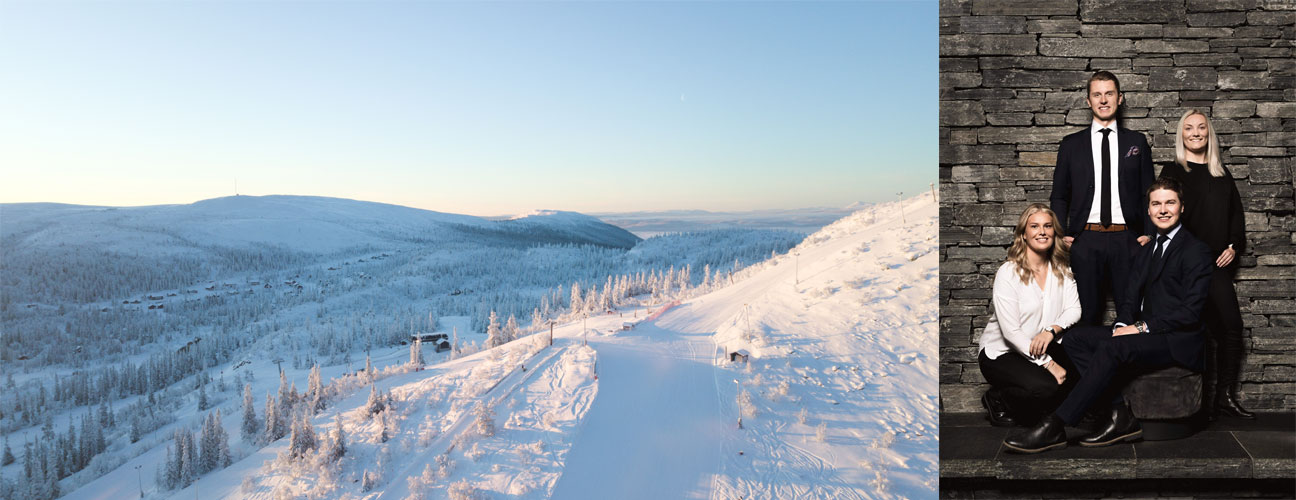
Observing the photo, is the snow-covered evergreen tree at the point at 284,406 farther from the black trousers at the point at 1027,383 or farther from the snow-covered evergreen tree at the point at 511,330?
the black trousers at the point at 1027,383

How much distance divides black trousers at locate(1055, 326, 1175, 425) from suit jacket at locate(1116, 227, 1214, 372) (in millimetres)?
65

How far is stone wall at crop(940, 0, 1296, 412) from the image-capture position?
3094 millimetres

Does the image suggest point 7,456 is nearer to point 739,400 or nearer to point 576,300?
point 576,300

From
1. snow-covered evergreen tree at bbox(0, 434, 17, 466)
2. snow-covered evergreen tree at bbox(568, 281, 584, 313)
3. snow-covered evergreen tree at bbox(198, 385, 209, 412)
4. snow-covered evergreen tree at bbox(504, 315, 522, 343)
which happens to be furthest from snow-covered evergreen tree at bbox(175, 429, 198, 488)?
snow-covered evergreen tree at bbox(568, 281, 584, 313)

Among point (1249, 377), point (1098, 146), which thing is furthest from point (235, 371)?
point (1249, 377)

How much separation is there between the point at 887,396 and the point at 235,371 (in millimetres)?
5177

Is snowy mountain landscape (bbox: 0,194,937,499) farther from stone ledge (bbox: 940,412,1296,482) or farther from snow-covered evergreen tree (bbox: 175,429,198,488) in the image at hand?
stone ledge (bbox: 940,412,1296,482)

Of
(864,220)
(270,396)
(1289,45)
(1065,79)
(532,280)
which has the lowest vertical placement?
(270,396)

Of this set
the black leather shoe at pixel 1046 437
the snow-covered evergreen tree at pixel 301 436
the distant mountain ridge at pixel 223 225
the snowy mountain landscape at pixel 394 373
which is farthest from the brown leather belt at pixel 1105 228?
the distant mountain ridge at pixel 223 225

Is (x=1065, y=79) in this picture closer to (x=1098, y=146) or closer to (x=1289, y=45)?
(x=1098, y=146)

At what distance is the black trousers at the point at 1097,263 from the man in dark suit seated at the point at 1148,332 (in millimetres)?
87

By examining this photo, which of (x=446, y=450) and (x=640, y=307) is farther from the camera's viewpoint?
(x=640, y=307)

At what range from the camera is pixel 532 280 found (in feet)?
17.8

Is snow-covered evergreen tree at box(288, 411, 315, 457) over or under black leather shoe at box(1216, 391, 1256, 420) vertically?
under
